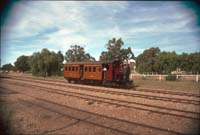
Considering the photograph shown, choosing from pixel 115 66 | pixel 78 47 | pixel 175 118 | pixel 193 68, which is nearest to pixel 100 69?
pixel 115 66

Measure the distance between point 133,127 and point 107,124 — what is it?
3.15ft

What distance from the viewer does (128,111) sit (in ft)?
32.3

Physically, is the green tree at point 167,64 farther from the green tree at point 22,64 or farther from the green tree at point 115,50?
the green tree at point 22,64

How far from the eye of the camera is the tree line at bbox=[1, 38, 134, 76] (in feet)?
154

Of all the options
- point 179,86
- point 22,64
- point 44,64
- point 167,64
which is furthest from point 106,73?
point 22,64

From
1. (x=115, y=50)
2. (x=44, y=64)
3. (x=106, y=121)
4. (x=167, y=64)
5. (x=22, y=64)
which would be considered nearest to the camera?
(x=106, y=121)

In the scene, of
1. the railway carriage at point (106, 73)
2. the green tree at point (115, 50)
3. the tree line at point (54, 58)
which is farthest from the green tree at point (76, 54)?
the railway carriage at point (106, 73)

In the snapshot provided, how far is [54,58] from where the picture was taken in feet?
157

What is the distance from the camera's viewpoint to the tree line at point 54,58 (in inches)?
1843

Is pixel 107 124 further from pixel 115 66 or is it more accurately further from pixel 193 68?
pixel 193 68

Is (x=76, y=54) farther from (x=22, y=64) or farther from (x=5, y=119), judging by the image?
(x=5, y=119)

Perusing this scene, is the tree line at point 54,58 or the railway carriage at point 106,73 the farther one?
the tree line at point 54,58

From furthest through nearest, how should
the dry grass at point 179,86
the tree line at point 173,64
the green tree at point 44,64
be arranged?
the green tree at point 44,64
the tree line at point 173,64
the dry grass at point 179,86

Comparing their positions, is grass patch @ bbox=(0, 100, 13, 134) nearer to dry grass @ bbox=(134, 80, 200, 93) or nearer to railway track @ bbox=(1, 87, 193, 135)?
railway track @ bbox=(1, 87, 193, 135)
